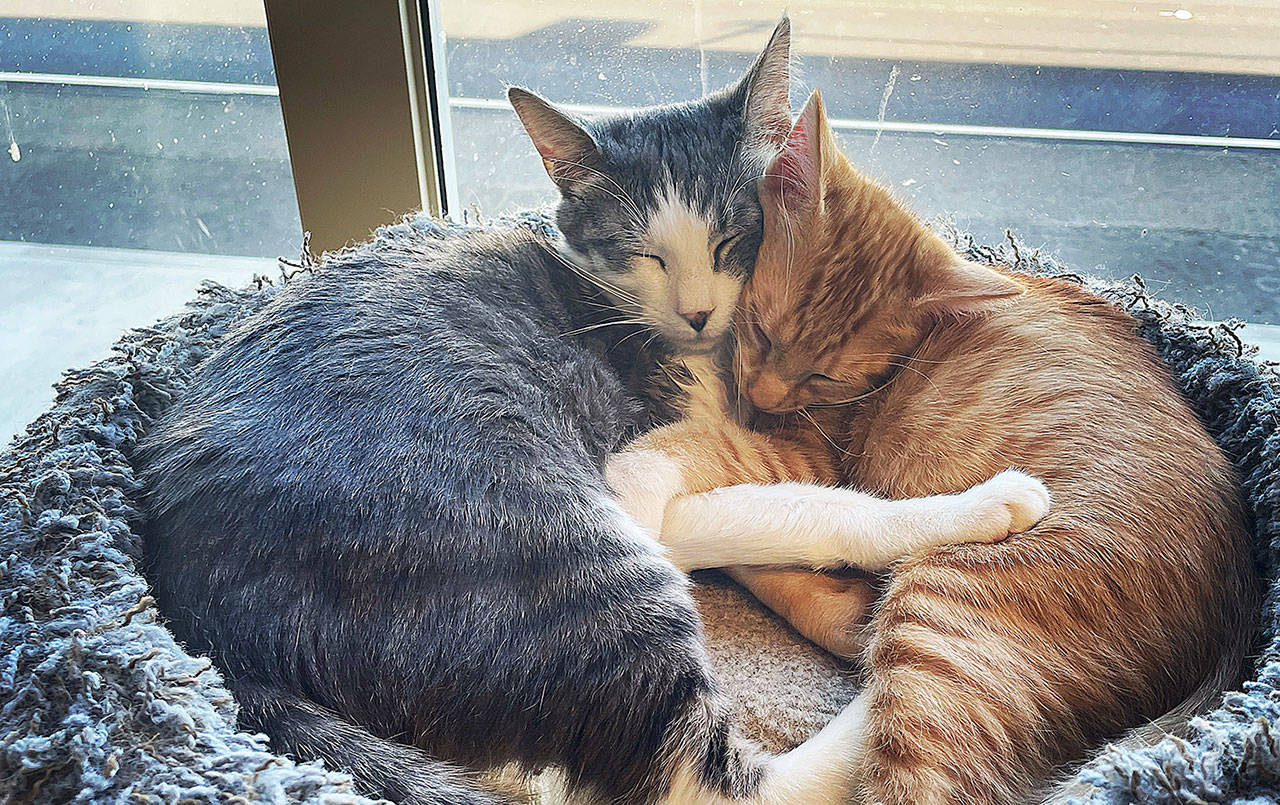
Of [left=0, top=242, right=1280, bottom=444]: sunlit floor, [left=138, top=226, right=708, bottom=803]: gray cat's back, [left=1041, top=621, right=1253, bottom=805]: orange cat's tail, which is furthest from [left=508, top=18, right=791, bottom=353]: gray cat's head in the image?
[left=0, top=242, right=1280, bottom=444]: sunlit floor

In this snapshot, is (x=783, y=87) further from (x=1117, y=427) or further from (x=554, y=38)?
(x=554, y=38)

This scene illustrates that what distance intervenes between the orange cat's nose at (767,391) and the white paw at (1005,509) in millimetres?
262

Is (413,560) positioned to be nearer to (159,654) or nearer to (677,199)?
(159,654)

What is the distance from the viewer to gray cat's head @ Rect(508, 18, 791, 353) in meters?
1.10

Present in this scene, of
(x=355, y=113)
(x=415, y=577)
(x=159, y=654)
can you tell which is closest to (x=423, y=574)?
(x=415, y=577)

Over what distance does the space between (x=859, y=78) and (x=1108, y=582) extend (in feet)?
3.14

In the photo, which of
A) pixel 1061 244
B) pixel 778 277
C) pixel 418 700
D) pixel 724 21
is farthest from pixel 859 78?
pixel 418 700

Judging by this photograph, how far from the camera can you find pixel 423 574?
782mm

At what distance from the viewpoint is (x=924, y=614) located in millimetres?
874

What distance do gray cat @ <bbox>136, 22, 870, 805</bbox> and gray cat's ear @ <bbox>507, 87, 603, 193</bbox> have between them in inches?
10.4

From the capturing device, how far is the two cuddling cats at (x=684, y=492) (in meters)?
0.78

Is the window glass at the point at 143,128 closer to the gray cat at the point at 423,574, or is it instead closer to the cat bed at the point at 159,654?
the cat bed at the point at 159,654

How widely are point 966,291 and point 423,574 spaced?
0.64 meters

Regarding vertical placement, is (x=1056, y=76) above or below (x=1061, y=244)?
above
